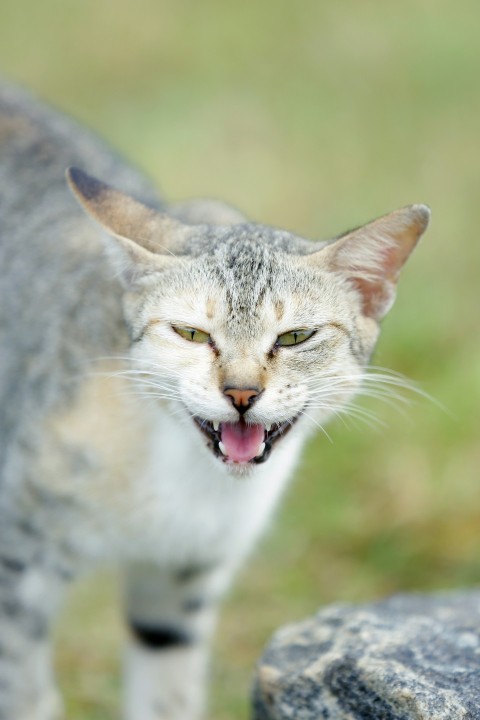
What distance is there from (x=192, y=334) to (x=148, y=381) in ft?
0.94

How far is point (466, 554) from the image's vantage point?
17.3 ft

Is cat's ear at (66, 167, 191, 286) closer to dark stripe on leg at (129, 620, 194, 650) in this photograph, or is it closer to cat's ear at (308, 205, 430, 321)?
cat's ear at (308, 205, 430, 321)

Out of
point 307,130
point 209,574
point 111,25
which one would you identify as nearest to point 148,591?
point 209,574

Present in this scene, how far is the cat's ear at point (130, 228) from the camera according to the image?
11.1 feet

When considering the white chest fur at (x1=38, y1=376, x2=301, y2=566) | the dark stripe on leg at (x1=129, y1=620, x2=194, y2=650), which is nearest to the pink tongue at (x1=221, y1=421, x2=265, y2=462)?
the white chest fur at (x1=38, y1=376, x2=301, y2=566)

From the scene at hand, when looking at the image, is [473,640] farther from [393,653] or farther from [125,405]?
[125,405]

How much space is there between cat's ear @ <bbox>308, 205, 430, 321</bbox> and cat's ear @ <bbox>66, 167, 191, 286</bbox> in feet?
1.58

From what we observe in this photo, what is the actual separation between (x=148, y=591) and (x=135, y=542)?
27.7 inches

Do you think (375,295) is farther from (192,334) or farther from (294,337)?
(192,334)

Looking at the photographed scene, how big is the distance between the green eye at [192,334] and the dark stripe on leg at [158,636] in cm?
179

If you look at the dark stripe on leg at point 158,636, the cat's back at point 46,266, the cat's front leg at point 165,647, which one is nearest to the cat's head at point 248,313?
the cat's back at point 46,266

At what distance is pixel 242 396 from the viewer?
2.98 meters

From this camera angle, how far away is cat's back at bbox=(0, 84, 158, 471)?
3.92 meters

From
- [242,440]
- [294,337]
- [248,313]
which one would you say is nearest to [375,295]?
[294,337]
